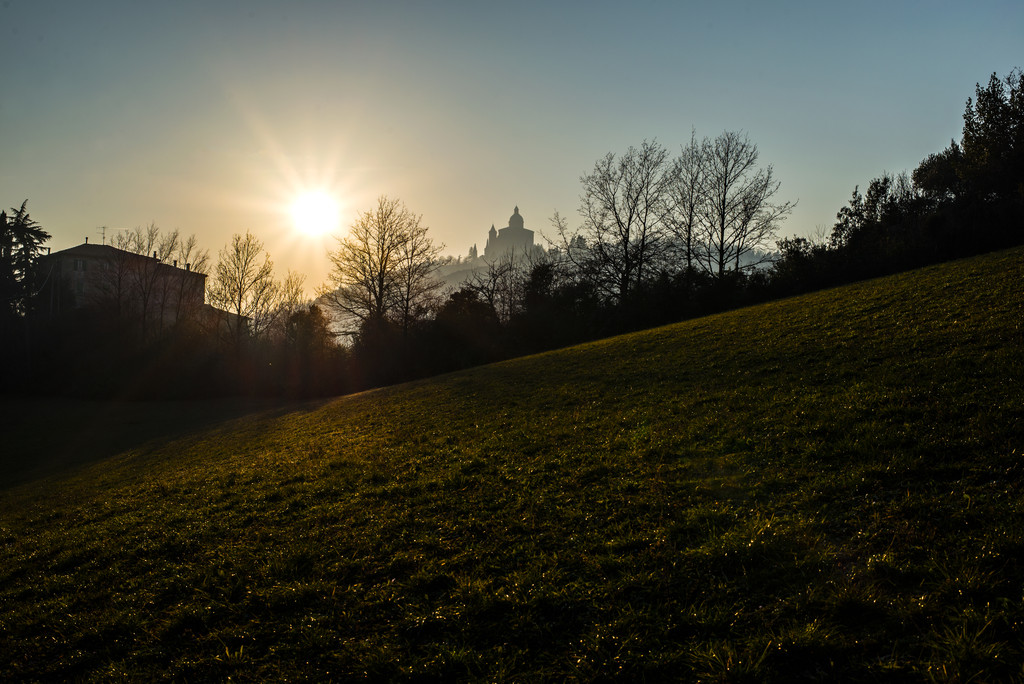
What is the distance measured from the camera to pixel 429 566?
231 inches

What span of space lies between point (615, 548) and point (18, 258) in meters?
97.1

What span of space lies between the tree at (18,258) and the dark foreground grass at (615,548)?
2825 inches

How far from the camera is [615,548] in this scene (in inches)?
220

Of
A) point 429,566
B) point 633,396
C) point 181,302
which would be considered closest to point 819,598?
point 429,566

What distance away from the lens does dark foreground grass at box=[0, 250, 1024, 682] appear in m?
3.94

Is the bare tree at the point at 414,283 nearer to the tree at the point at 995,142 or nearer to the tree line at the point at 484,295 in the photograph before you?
the tree line at the point at 484,295

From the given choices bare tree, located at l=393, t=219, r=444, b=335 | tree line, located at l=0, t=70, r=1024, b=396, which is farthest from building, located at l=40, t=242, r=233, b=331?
bare tree, located at l=393, t=219, r=444, b=335

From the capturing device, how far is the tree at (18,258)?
62.4 m

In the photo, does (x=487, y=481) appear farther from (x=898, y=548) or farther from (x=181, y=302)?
(x=181, y=302)

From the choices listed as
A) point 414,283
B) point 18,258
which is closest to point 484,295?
point 414,283

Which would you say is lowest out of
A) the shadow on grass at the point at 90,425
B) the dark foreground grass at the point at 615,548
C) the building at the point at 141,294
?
the shadow on grass at the point at 90,425

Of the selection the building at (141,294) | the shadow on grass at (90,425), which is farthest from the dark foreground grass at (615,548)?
the building at (141,294)

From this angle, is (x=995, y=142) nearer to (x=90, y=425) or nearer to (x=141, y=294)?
(x=90, y=425)

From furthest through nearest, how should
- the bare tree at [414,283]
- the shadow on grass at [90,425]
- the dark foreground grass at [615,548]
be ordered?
the bare tree at [414,283] < the shadow on grass at [90,425] < the dark foreground grass at [615,548]
